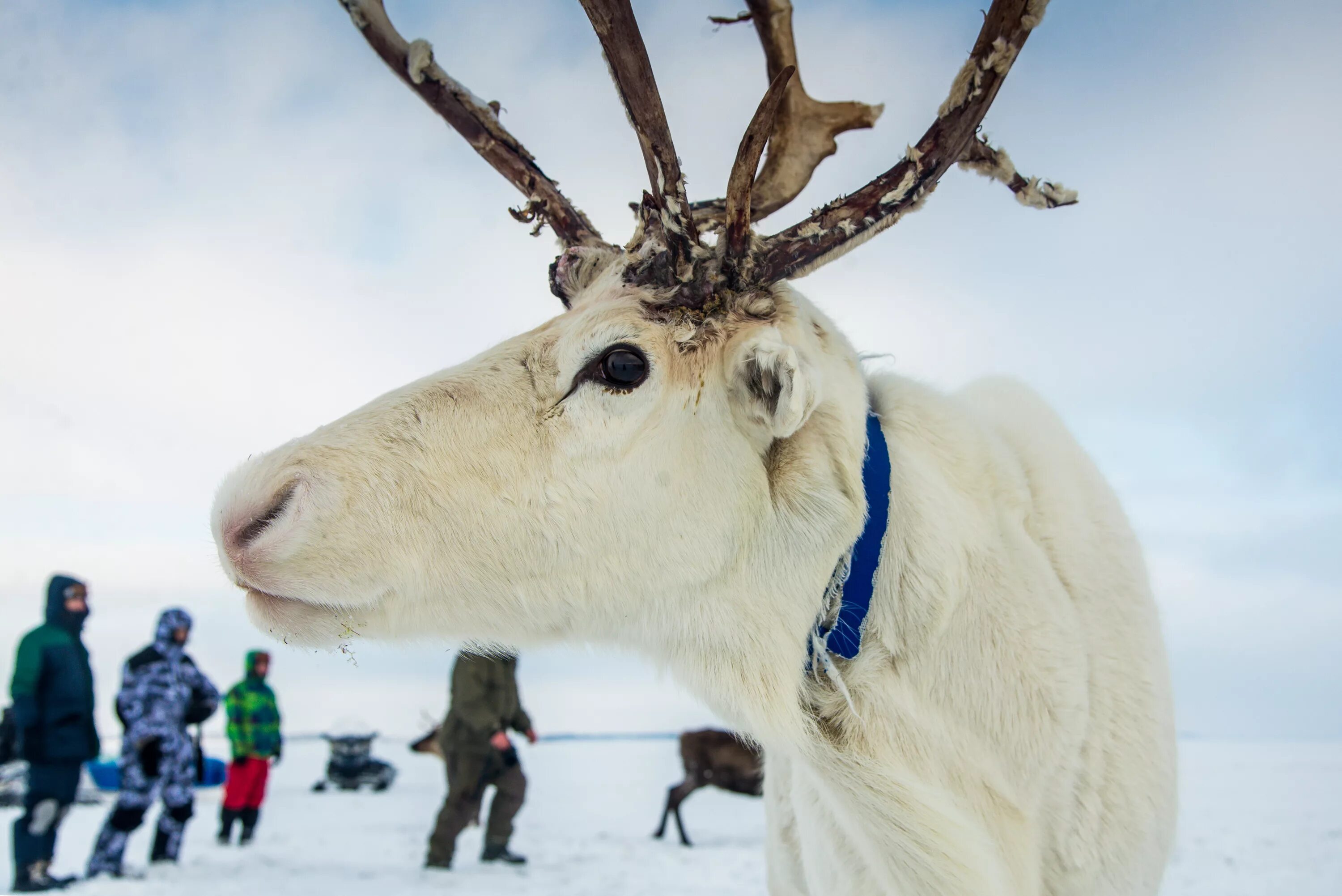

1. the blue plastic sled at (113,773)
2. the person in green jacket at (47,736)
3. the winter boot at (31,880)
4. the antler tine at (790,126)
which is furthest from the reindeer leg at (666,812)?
the antler tine at (790,126)

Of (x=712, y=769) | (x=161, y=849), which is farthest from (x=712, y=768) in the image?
(x=161, y=849)

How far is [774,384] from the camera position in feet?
6.80

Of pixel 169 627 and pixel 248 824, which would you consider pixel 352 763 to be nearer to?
pixel 248 824

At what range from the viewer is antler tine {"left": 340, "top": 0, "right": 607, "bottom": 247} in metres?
2.47

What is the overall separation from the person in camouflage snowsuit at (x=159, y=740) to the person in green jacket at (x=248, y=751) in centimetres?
110

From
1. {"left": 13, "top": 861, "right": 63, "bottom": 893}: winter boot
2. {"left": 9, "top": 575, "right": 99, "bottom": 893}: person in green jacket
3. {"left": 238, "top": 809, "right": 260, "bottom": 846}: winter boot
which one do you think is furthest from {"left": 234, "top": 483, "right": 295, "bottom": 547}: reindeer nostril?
{"left": 238, "top": 809, "right": 260, "bottom": 846}: winter boot

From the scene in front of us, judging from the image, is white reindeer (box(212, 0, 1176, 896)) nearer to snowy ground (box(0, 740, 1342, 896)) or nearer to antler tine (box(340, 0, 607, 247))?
antler tine (box(340, 0, 607, 247))

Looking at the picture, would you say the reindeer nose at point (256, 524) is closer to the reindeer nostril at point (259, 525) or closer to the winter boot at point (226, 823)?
the reindeer nostril at point (259, 525)

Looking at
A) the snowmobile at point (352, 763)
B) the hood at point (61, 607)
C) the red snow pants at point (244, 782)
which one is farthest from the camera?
the snowmobile at point (352, 763)

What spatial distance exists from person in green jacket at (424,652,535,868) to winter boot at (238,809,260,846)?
8.67 feet

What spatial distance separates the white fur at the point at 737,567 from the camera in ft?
6.93

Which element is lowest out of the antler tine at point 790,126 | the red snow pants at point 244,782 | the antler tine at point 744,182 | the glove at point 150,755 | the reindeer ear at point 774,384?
the red snow pants at point 244,782

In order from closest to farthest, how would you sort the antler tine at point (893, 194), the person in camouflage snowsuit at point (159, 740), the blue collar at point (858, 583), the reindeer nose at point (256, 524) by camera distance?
1. the reindeer nose at point (256, 524)
2. the blue collar at point (858, 583)
3. the antler tine at point (893, 194)
4. the person in camouflage snowsuit at point (159, 740)

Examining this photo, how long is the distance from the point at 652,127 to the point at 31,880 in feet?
24.5
